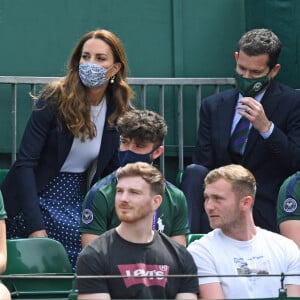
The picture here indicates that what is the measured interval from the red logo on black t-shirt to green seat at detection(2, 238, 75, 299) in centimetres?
89

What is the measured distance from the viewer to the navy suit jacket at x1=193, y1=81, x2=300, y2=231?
28.3ft

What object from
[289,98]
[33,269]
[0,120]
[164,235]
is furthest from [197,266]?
[0,120]

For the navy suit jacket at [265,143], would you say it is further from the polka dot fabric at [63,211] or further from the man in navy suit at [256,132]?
the polka dot fabric at [63,211]

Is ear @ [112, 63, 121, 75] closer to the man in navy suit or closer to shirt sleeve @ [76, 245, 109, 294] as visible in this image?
the man in navy suit

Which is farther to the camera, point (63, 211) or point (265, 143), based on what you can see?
point (265, 143)

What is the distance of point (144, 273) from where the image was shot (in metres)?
6.55

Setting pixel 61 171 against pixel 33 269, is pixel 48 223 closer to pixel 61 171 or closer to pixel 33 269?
pixel 61 171

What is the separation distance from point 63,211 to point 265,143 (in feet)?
4.59

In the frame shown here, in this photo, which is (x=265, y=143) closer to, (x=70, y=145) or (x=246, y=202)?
(x=70, y=145)

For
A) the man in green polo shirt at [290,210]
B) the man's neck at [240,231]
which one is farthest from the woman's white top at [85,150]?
the man's neck at [240,231]

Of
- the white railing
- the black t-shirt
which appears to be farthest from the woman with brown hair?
the black t-shirt

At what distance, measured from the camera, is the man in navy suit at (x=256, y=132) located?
28.0 feet

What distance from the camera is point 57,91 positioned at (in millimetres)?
8281

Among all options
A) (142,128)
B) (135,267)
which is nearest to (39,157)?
(142,128)
